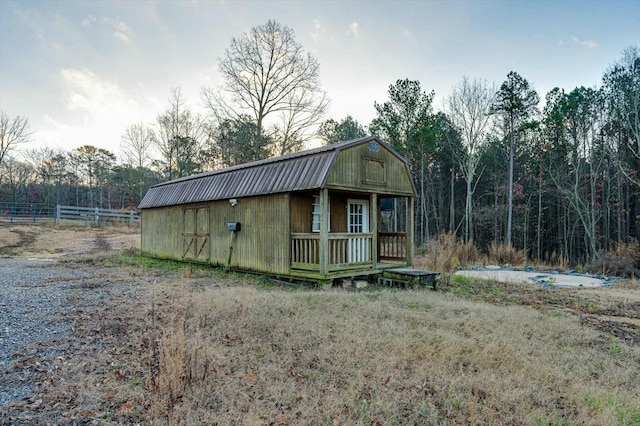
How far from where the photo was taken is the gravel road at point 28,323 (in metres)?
3.75

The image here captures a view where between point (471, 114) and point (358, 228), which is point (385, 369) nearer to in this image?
point (358, 228)

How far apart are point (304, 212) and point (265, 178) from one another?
4.94 ft

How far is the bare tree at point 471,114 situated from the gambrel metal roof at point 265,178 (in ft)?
49.0

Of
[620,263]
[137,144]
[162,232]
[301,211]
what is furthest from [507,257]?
[137,144]

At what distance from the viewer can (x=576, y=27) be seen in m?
13.9

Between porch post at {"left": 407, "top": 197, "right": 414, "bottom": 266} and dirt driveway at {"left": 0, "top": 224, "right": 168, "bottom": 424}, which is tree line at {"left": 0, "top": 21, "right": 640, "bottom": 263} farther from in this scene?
dirt driveway at {"left": 0, "top": 224, "right": 168, "bottom": 424}

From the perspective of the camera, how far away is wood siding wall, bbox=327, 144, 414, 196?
912 cm

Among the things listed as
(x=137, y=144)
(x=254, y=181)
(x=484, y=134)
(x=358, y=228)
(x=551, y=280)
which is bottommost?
(x=551, y=280)

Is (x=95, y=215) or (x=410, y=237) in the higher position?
(x=95, y=215)

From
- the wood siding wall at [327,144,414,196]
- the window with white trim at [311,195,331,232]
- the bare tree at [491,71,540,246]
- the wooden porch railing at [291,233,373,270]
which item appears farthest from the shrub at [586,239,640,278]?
the window with white trim at [311,195,331,232]

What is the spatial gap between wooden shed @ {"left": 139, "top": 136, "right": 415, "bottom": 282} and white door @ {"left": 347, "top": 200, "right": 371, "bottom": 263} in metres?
0.03

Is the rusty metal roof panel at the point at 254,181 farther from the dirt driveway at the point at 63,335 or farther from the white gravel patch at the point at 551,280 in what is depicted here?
the white gravel patch at the point at 551,280

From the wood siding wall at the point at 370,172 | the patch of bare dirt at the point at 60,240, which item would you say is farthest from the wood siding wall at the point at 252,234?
the patch of bare dirt at the point at 60,240

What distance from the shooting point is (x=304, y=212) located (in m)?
10.1
